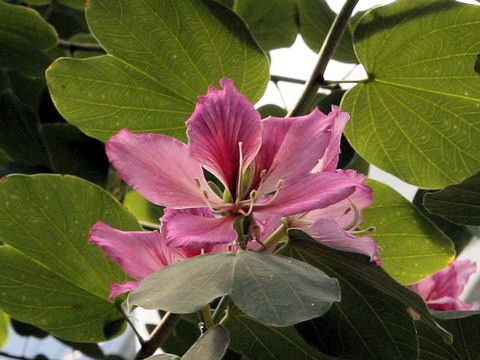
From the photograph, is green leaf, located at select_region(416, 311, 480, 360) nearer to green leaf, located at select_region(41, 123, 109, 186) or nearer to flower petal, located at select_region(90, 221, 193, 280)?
flower petal, located at select_region(90, 221, 193, 280)

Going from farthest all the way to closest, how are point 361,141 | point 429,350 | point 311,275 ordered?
point 361,141 < point 429,350 < point 311,275

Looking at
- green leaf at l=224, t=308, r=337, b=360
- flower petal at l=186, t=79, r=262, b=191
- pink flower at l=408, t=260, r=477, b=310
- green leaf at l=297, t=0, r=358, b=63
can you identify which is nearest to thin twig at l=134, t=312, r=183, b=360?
green leaf at l=224, t=308, r=337, b=360

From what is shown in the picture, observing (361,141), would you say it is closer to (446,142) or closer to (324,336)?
(446,142)

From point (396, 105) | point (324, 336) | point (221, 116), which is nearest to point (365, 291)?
point (324, 336)

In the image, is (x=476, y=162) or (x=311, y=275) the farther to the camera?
(x=476, y=162)

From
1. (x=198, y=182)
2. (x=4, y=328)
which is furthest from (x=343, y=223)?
(x=4, y=328)

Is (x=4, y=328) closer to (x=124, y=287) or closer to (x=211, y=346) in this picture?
(x=124, y=287)

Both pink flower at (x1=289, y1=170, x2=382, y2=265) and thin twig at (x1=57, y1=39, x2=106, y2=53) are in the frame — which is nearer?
pink flower at (x1=289, y1=170, x2=382, y2=265)

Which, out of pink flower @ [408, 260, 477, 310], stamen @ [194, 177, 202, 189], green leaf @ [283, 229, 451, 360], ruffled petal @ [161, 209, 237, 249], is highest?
stamen @ [194, 177, 202, 189]
